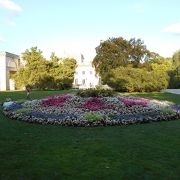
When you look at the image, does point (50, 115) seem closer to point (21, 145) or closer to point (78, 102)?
point (78, 102)

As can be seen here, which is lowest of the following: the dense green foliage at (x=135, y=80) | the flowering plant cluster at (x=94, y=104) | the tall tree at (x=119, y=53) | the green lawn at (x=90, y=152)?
the green lawn at (x=90, y=152)

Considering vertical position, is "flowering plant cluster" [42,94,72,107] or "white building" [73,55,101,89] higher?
"white building" [73,55,101,89]

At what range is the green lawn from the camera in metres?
5.73

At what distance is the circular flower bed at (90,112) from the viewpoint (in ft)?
38.1

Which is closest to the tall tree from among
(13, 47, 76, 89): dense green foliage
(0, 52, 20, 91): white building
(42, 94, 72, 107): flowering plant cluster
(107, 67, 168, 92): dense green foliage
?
(13, 47, 76, 89): dense green foliage

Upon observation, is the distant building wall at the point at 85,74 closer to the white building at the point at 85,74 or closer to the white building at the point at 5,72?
the white building at the point at 85,74

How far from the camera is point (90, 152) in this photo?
285 inches

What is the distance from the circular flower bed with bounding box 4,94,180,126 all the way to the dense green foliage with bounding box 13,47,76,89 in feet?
92.9

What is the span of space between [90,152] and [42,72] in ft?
123

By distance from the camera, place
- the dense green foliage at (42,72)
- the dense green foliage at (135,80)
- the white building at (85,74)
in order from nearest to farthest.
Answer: the dense green foliage at (135,80)
the dense green foliage at (42,72)
the white building at (85,74)

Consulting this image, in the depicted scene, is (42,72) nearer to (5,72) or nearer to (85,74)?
(5,72)

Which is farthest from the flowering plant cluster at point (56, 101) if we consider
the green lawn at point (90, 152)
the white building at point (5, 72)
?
the white building at point (5, 72)

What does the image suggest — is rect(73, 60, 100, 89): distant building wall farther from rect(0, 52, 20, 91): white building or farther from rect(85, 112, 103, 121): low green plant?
rect(85, 112, 103, 121): low green plant

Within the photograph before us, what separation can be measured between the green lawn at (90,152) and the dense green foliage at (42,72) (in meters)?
33.6
